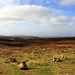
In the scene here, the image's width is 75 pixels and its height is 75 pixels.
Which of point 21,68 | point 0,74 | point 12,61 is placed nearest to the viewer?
point 0,74

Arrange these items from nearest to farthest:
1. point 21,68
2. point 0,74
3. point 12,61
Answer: point 0,74 < point 21,68 < point 12,61

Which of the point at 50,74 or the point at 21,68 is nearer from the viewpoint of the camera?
the point at 50,74

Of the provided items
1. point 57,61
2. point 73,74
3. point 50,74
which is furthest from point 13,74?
point 57,61

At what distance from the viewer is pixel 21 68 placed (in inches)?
534

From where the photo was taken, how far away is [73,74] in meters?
11.7

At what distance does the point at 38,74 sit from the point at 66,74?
10.1 feet

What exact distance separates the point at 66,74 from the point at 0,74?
7.23 m

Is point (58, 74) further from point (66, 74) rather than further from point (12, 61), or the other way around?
point (12, 61)

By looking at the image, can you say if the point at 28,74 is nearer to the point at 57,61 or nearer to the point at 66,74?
the point at 66,74

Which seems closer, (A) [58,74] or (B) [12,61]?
(A) [58,74]

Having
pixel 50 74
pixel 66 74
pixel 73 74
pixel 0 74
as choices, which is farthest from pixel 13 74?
pixel 73 74

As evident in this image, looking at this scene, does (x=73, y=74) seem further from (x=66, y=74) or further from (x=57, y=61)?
(x=57, y=61)

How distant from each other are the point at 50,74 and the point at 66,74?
1.75 meters

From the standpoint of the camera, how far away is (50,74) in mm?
11906
